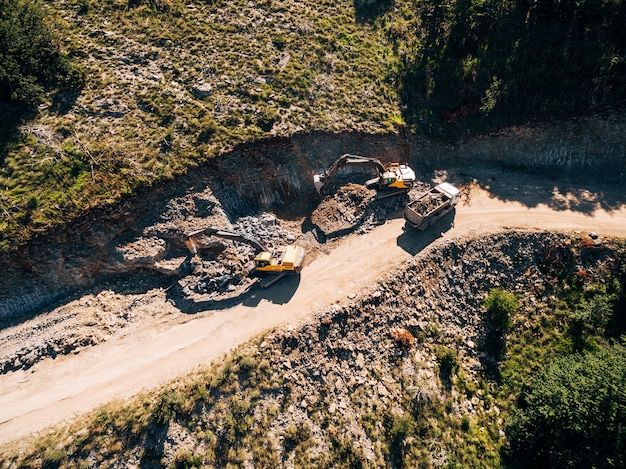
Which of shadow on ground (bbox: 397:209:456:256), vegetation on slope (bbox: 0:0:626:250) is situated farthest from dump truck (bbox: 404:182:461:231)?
vegetation on slope (bbox: 0:0:626:250)

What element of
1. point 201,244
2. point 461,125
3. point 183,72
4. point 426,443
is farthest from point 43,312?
point 461,125

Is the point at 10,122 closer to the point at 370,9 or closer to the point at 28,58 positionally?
the point at 28,58

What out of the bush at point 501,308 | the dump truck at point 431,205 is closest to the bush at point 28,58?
the dump truck at point 431,205

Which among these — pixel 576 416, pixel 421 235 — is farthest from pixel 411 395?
pixel 421 235

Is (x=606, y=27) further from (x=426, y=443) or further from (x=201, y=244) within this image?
(x=201, y=244)

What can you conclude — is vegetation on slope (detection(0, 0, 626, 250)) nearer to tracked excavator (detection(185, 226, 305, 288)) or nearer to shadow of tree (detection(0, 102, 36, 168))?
shadow of tree (detection(0, 102, 36, 168))

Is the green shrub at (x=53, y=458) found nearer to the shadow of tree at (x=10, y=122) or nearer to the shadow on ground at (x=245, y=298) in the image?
the shadow on ground at (x=245, y=298)

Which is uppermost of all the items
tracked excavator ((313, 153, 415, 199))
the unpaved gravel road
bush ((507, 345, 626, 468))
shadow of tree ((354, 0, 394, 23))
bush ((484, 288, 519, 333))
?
shadow of tree ((354, 0, 394, 23))
